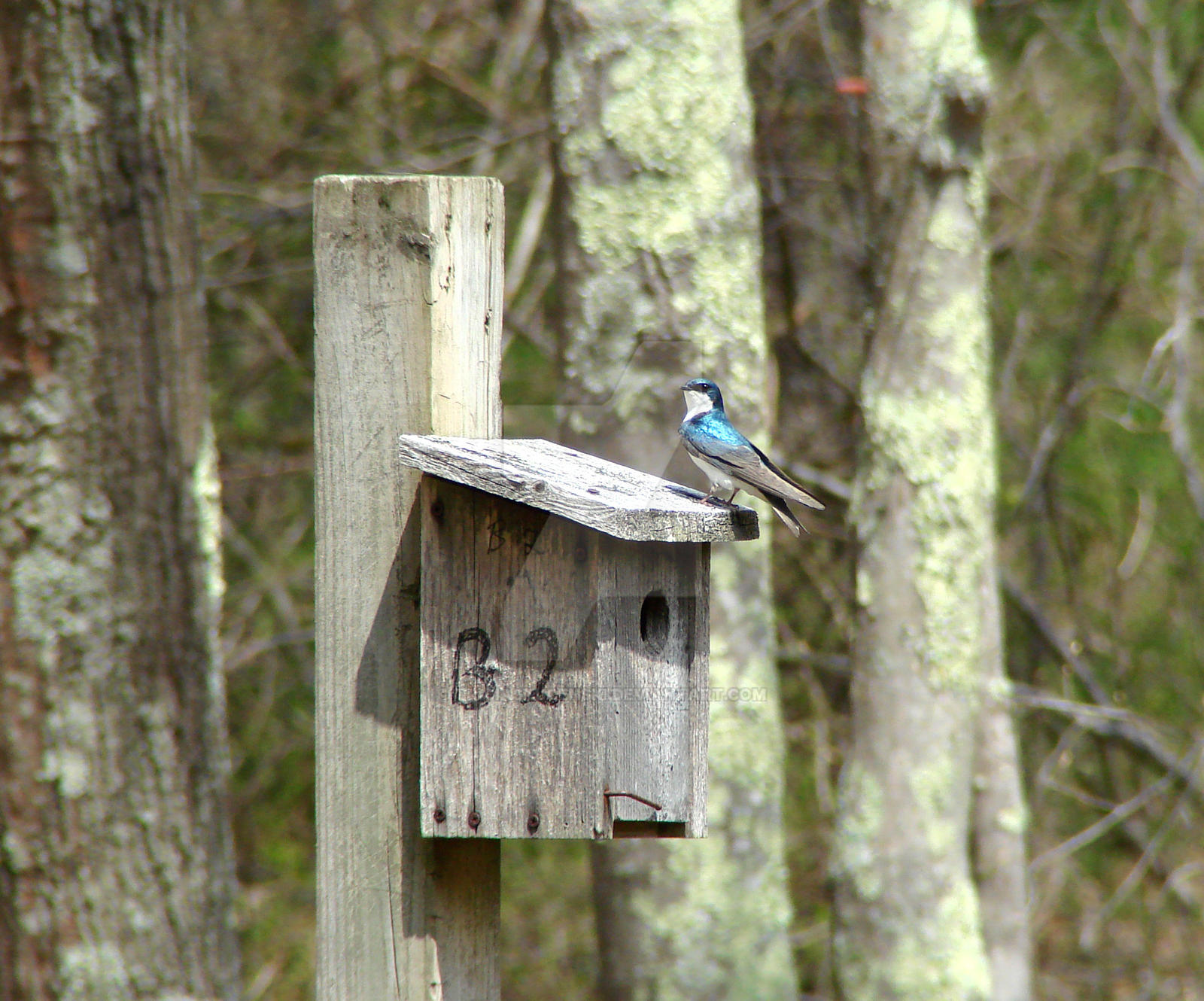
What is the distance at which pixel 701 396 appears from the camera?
224 centimetres

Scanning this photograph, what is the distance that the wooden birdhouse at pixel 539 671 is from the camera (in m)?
1.51

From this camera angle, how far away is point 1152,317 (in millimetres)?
5539

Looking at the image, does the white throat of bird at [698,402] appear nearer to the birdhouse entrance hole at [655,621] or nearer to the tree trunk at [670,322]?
the tree trunk at [670,322]

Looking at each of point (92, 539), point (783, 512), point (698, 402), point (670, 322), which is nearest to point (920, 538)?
point (670, 322)

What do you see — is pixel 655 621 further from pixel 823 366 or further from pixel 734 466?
pixel 823 366

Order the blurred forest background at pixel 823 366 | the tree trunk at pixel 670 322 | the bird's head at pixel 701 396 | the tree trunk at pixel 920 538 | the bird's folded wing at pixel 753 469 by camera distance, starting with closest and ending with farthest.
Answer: the bird's folded wing at pixel 753 469 → the bird's head at pixel 701 396 → the tree trunk at pixel 670 322 → the tree trunk at pixel 920 538 → the blurred forest background at pixel 823 366

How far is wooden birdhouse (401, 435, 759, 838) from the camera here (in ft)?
4.95

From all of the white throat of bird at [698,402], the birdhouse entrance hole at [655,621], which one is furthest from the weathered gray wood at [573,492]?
the white throat of bird at [698,402]

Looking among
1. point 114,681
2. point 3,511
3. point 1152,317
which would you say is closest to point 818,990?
point 1152,317

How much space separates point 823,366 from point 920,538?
2.01 meters

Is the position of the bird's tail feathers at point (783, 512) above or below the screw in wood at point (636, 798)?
above

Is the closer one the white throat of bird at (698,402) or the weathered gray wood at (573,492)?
the weathered gray wood at (573,492)

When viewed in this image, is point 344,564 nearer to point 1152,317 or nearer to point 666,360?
point 666,360

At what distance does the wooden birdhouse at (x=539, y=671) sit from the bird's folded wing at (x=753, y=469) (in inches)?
8.6
